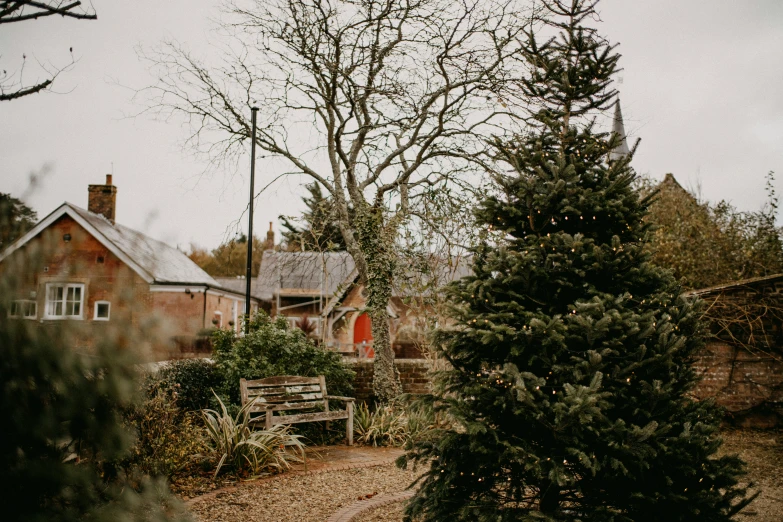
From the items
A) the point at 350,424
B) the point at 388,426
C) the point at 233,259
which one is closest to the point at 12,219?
the point at 350,424

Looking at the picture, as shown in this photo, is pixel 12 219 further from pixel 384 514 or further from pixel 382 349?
pixel 382 349

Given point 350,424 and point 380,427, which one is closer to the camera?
point 350,424

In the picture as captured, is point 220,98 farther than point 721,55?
Yes

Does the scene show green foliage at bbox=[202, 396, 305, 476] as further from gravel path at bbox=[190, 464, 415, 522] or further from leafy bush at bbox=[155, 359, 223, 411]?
leafy bush at bbox=[155, 359, 223, 411]

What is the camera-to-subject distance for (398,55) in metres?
10.6

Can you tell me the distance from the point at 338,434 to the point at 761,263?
12.2 meters

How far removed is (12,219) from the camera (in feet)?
5.15

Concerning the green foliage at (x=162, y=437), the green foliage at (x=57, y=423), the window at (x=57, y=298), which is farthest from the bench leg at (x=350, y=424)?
the green foliage at (x=57, y=423)

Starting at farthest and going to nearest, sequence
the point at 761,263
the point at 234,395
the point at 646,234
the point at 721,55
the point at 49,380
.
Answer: the point at 761,263 → the point at 721,55 → the point at 234,395 → the point at 646,234 → the point at 49,380

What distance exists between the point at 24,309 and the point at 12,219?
27cm

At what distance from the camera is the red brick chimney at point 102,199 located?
23.5m

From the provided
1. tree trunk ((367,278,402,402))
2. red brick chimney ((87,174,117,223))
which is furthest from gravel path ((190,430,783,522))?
red brick chimney ((87,174,117,223))

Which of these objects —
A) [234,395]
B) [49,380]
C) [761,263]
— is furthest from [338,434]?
[761,263]

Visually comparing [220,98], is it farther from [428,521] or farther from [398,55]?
[428,521]
